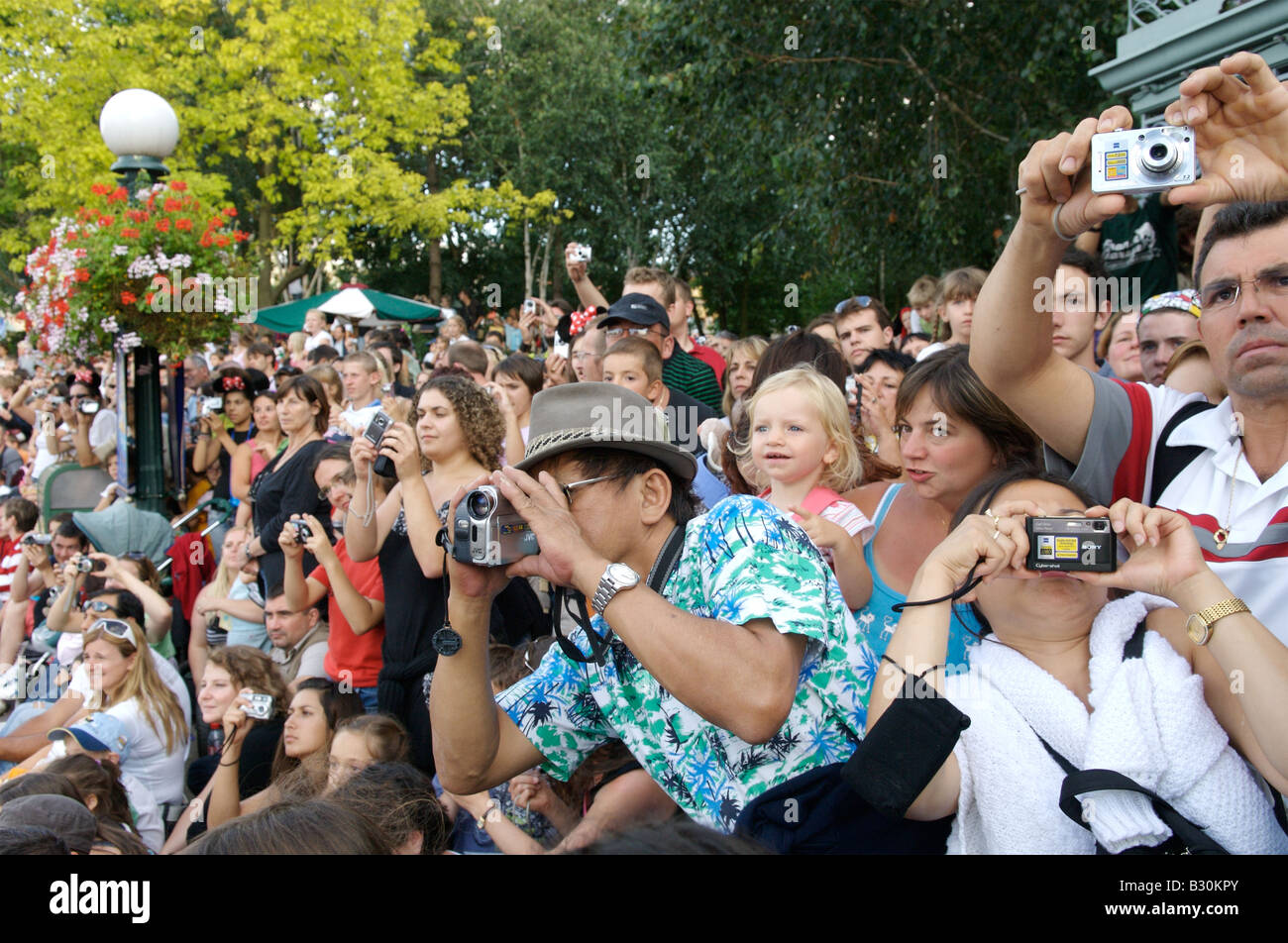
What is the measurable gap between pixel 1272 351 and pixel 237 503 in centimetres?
694

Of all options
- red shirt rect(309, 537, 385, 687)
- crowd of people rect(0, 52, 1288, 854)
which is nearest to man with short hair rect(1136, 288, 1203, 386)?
crowd of people rect(0, 52, 1288, 854)

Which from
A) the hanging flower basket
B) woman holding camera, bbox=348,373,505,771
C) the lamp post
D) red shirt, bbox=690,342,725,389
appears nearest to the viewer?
woman holding camera, bbox=348,373,505,771

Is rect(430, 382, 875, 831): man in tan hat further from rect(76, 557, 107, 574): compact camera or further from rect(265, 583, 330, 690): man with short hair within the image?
rect(76, 557, 107, 574): compact camera

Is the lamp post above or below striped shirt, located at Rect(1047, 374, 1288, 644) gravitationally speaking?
above

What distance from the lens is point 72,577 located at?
6035 mm

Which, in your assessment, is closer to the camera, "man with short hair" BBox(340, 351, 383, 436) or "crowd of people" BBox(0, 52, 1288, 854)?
"crowd of people" BBox(0, 52, 1288, 854)

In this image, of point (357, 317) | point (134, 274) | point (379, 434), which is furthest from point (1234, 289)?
point (357, 317)

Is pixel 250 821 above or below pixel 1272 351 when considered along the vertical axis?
below

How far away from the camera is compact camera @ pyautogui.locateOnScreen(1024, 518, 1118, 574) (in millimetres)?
1870

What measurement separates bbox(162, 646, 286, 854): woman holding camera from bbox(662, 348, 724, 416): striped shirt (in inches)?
90.9

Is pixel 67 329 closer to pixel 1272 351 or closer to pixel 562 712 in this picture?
pixel 562 712

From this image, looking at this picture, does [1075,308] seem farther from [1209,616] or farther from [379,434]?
[379,434]

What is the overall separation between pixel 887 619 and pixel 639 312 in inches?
106

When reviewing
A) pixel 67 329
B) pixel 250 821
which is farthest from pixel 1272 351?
pixel 67 329
